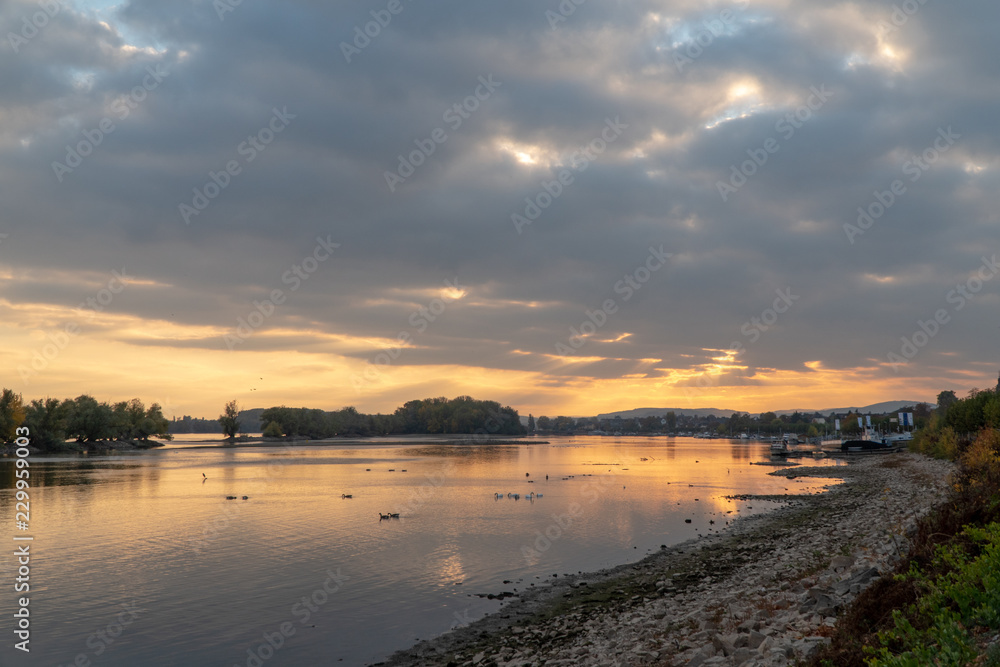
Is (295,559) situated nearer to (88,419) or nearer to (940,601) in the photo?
(940,601)

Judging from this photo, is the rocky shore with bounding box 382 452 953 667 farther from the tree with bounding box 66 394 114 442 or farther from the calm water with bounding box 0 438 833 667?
the tree with bounding box 66 394 114 442

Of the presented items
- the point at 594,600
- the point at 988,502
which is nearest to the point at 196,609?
the point at 594,600

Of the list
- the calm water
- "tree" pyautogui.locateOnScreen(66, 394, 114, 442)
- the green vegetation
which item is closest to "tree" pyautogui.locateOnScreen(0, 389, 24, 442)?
"tree" pyautogui.locateOnScreen(66, 394, 114, 442)

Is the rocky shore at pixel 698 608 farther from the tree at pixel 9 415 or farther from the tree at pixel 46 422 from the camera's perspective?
the tree at pixel 46 422

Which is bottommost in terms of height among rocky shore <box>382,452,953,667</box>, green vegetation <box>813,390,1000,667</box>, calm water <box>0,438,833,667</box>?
calm water <box>0,438,833,667</box>

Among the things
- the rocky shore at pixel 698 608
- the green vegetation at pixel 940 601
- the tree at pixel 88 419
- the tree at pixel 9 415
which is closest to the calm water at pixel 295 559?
the rocky shore at pixel 698 608

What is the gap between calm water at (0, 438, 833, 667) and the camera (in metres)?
20.7

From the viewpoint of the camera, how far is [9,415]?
127625mm

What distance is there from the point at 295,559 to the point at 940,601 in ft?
98.8

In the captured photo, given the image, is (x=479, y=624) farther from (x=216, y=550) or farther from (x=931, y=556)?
(x=216, y=550)

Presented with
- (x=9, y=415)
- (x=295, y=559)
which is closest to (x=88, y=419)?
(x=9, y=415)

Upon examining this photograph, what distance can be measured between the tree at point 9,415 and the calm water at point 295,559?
75084 millimetres

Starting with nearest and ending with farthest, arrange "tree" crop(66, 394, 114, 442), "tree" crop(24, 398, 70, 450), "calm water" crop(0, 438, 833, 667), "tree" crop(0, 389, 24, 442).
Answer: "calm water" crop(0, 438, 833, 667)
"tree" crop(0, 389, 24, 442)
"tree" crop(24, 398, 70, 450)
"tree" crop(66, 394, 114, 442)

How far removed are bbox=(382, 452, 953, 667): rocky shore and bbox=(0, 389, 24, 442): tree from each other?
14432 cm
